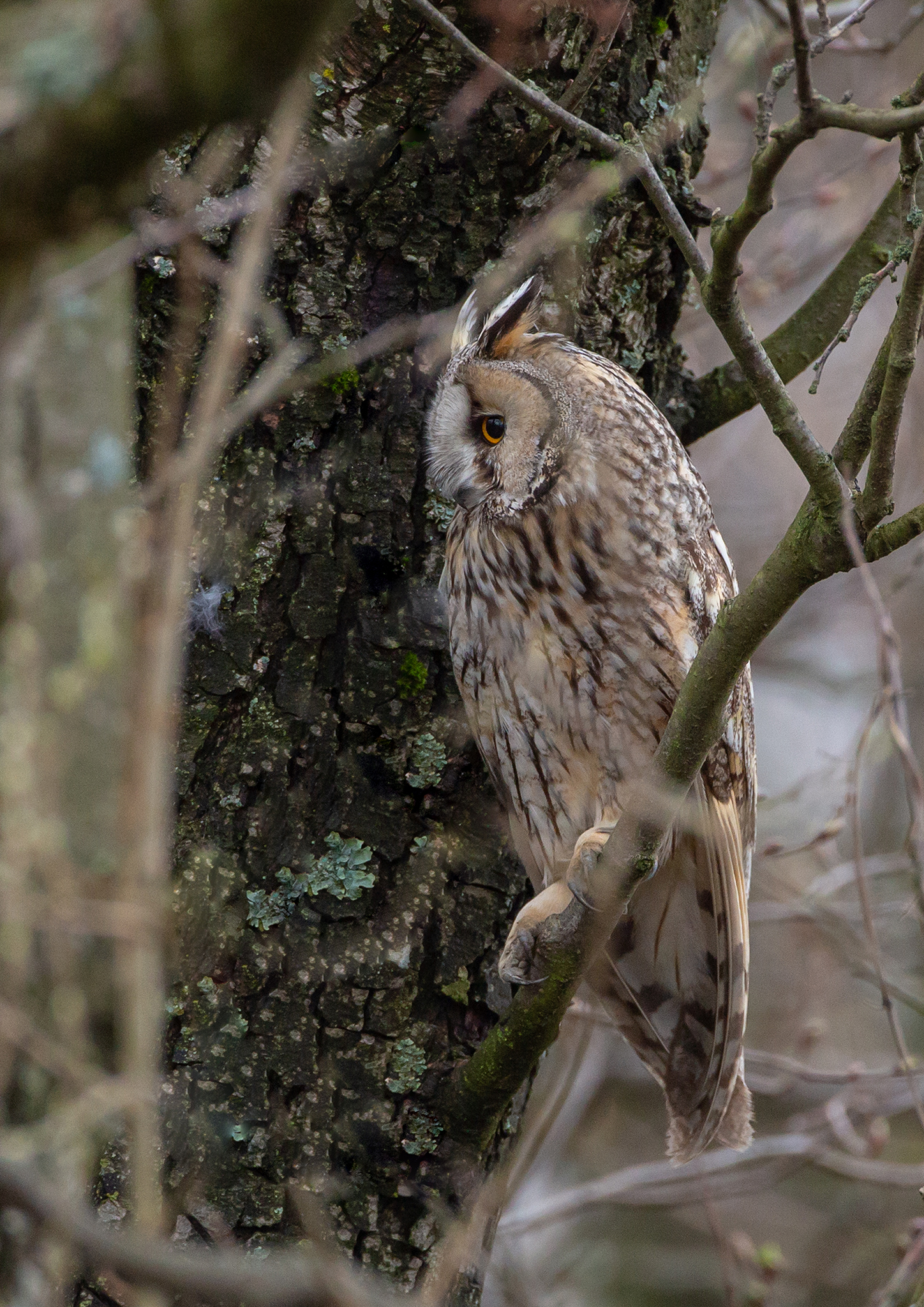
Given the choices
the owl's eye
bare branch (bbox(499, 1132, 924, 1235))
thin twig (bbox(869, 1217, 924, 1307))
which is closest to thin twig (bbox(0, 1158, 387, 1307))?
thin twig (bbox(869, 1217, 924, 1307))

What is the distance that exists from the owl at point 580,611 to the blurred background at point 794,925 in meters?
0.54

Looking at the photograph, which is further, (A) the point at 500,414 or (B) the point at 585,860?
(A) the point at 500,414

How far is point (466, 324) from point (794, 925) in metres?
3.25

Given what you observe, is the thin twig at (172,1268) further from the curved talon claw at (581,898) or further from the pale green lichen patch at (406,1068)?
the pale green lichen patch at (406,1068)

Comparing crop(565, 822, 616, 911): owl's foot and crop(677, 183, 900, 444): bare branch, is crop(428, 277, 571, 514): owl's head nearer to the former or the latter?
crop(677, 183, 900, 444): bare branch

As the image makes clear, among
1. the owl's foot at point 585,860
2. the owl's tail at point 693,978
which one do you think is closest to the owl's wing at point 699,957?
the owl's tail at point 693,978

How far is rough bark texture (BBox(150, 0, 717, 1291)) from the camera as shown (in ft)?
6.19

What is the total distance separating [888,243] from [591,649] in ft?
2.99

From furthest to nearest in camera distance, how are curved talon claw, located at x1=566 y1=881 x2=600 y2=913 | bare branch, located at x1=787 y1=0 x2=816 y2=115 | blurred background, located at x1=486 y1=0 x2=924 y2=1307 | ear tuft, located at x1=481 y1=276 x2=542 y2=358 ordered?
blurred background, located at x1=486 y1=0 x2=924 y2=1307 → ear tuft, located at x1=481 y1=276 x2=542 y2=358 → curved talon claw, located at x1=566 y1=881 x2=600 y2=913 → bare branch, located at x1=787 y1=0 x2=816 y2=115

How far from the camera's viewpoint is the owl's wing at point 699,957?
2152 millimetres

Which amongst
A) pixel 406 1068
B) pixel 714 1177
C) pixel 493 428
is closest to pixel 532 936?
pixel 406 1068

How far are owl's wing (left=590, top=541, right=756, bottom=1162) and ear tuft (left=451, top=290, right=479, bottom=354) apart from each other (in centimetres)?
60

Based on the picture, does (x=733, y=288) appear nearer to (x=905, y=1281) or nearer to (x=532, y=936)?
(x=532, y=936)

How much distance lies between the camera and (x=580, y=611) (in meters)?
2.10
